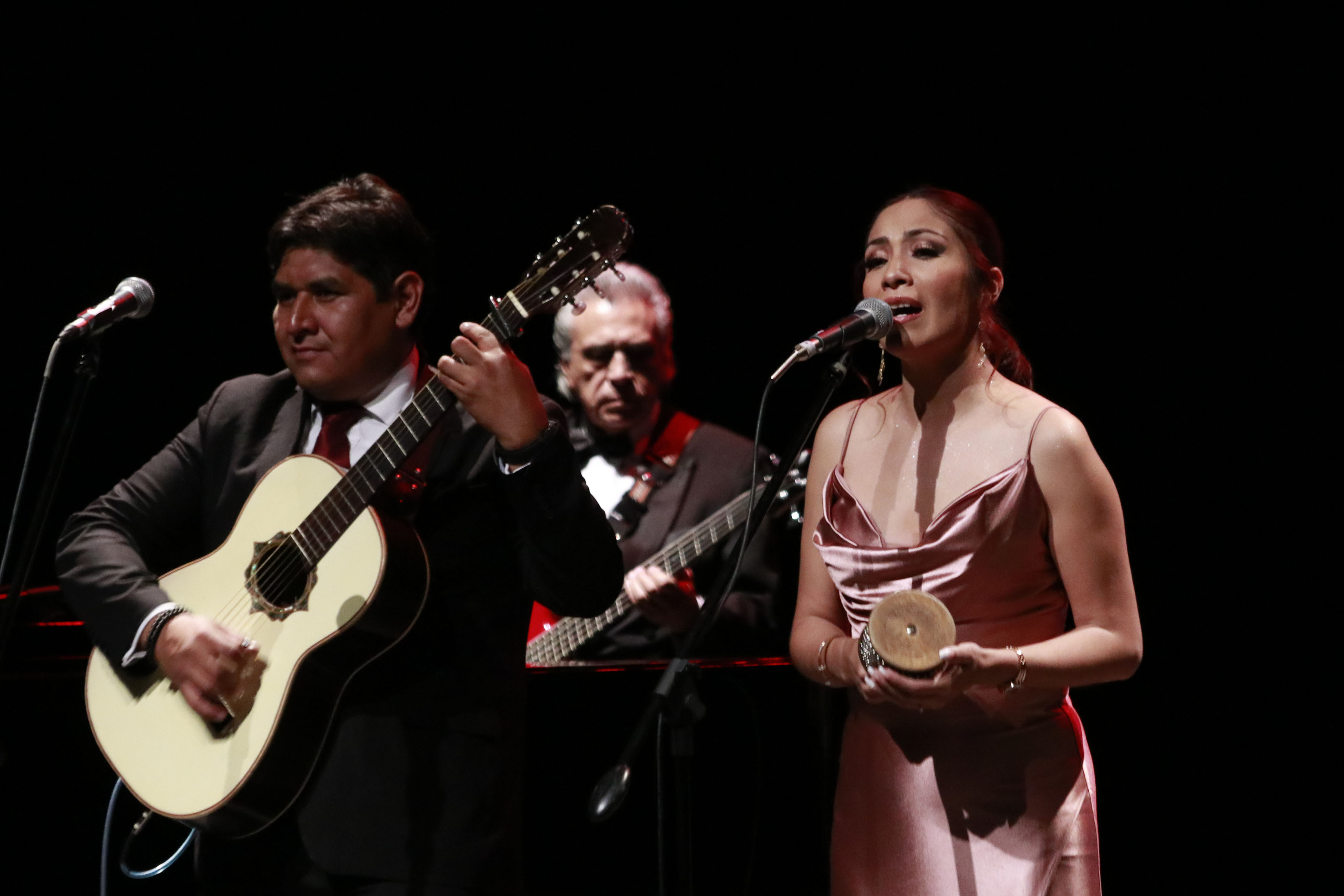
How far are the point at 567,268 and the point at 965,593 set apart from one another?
94 cm

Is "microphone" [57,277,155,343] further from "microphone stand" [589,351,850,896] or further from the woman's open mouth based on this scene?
the woman's open mouth

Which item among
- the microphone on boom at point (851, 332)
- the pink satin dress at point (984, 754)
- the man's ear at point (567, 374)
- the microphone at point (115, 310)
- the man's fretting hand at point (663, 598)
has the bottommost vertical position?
the pink satin dress at point (984, 754)

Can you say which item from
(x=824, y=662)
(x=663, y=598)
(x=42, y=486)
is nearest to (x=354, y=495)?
(x=42, y=486)

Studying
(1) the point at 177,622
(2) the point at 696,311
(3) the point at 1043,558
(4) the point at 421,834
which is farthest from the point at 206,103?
(3) the point at 1043,558

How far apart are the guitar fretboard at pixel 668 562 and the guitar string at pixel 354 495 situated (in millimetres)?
1490

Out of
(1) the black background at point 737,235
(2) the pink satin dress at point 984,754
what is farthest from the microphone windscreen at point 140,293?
(1) the black background at point 737,235

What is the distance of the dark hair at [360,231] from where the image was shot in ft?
8.07

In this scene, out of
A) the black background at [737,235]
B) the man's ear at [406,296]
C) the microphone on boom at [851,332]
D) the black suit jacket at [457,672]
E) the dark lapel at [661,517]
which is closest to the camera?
the microphone on boom at [851,332]

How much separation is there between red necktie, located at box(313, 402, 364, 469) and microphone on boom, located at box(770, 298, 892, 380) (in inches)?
37.2

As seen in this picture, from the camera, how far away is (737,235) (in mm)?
4672

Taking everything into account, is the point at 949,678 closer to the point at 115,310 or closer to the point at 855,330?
the point at 855,330

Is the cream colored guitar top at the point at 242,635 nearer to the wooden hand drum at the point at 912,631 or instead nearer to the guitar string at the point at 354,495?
the guitar string at the point at 354,495

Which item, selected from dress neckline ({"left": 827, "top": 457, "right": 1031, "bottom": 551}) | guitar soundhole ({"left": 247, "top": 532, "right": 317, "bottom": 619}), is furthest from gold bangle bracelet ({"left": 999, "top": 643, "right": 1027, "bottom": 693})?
guitar soundhole ({"left": 247, "top": 532, "right": 317, "bottom": 619})

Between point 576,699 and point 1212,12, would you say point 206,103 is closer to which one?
point 576,699
